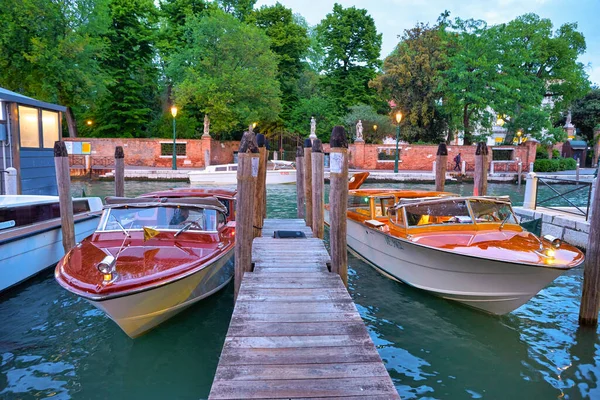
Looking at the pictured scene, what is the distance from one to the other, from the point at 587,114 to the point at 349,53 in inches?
993

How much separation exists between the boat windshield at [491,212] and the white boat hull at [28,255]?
7589 millimetres

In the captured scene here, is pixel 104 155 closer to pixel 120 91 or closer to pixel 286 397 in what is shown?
pixel 120 91

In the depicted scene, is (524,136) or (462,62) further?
(524,136)

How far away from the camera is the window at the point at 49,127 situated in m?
11.3

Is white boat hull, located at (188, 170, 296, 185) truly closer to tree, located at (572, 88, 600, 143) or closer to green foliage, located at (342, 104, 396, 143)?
green foliage, located at (342, 104, 396, 143)

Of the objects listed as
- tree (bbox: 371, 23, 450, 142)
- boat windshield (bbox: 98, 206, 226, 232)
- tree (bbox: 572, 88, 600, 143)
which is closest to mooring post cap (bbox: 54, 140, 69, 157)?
boat windshield (bbox: 98, 206, 226, 232)

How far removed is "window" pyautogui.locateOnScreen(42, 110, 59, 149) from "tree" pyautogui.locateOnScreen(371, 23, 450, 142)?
23571 millimetres

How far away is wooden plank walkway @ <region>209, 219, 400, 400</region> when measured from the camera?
3000 mm

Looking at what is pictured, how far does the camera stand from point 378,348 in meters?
5.61

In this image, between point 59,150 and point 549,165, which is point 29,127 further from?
point 549,165

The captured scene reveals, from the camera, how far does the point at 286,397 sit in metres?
2.90

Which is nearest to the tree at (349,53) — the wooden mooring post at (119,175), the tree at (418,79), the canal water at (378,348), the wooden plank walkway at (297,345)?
the tree at (418,79)

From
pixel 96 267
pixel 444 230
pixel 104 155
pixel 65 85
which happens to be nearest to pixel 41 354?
pixel 96 267

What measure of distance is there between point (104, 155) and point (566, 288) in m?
28.0
